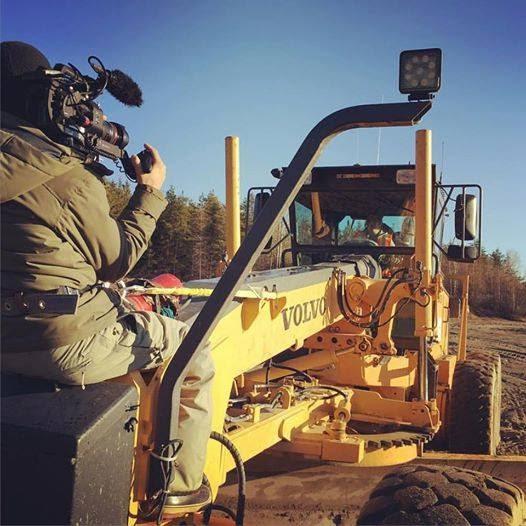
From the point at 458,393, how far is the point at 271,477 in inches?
93.2

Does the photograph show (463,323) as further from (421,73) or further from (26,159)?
(26,159)

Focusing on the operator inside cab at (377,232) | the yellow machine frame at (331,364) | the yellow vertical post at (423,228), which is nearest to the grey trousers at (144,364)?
the yellow machine frame at (331,364)

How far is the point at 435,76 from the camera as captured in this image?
1.95 m

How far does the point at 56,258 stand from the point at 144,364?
52 cm

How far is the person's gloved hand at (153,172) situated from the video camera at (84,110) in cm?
2

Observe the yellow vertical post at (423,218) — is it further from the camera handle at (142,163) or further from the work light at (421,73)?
the camera handle at (142,163)

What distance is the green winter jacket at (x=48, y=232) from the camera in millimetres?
1706

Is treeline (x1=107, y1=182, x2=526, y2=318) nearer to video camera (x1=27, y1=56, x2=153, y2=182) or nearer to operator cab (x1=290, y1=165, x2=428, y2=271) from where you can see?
operator cab (x1=290, y1=165, x2=428, y2=271)

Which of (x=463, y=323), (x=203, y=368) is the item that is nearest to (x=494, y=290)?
(x=463, y=323)

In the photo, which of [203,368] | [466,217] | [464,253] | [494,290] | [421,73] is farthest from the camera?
[494,290]

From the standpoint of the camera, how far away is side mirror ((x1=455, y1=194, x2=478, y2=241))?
217 inches

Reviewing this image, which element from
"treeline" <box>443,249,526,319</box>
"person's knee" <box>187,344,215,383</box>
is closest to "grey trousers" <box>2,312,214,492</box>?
"person's knee" <box>187,344,215,383</box>

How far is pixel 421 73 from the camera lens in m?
1.94

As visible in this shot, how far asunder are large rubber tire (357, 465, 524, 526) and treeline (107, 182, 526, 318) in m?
32.1
